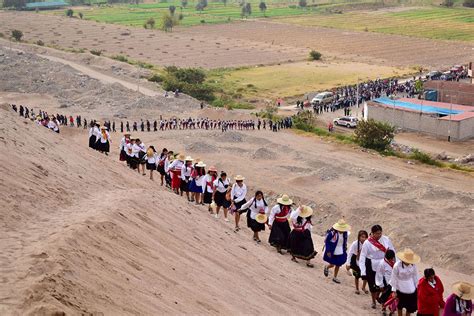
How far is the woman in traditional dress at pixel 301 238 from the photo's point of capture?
13.2m

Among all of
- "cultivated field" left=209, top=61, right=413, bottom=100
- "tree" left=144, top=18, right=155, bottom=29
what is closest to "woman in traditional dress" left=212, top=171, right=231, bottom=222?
"cultivated field" left=209, top=61, right=413, bottom=100

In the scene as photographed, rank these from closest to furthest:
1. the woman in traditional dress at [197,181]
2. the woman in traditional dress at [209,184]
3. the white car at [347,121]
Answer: the woman in traditional dress at [209,184] → the woman in traditional dress at [197,181] → the white car at [347,121]

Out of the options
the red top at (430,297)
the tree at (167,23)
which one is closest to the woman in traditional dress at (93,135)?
the red top at (430,297)

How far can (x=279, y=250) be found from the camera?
45.5 feet

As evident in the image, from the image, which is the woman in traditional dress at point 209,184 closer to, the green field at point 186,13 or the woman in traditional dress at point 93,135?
the woman in traditional dress at point 93,135

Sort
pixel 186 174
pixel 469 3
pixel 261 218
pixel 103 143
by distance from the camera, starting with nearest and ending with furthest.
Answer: pixel 261 218, pixel 186 174, pixel 103 143, pixel 469 3

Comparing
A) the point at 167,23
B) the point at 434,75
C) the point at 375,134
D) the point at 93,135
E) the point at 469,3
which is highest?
the point at 469,3

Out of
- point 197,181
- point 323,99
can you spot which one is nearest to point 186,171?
point 197,181

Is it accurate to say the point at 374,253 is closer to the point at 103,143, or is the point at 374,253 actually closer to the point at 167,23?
the point at 103,143

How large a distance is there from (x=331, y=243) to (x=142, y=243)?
4.18m

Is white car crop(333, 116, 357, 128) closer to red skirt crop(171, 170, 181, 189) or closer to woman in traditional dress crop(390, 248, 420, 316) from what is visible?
red skirt crop(171, 170, 181, 189)

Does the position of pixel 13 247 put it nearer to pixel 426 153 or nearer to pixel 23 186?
pixel 23 186

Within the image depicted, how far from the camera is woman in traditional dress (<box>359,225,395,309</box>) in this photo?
10953 mm

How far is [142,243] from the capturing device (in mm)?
10219
